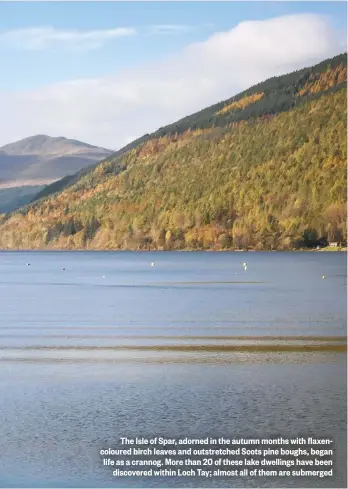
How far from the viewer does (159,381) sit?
42875mm

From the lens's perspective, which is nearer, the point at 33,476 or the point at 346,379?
the point at 33,476

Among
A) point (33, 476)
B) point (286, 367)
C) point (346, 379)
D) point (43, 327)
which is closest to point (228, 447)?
point (33, 476)

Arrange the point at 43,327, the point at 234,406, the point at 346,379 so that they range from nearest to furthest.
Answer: the point at 234,406
the point at 346,379
the point at 43,327

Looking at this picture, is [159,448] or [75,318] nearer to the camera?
[159,448]

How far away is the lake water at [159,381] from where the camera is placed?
30.4 meters

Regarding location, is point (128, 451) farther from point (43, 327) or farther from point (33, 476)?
point (43, 327)

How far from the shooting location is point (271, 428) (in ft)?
109

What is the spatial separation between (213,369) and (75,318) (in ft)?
98.2

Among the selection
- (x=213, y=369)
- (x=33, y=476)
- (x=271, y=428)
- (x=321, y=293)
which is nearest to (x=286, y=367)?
(x=213, y=369)

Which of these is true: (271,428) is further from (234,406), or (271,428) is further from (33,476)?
(33,476)

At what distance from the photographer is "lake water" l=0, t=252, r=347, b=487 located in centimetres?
3036

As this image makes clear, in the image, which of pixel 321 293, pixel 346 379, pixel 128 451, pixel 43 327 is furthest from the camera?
pixel 321 293

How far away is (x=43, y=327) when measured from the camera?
67.7 metres

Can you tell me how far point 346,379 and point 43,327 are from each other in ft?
96.3
